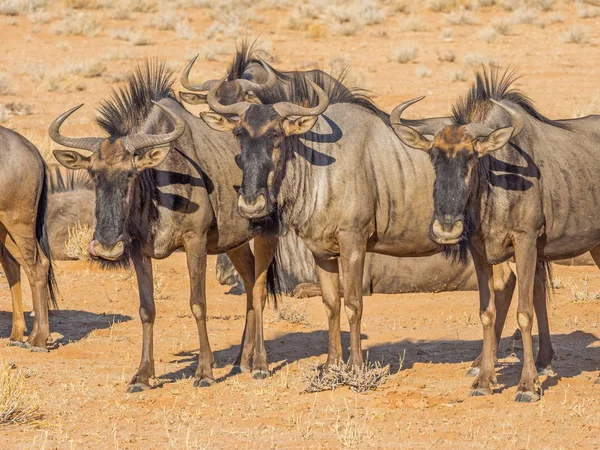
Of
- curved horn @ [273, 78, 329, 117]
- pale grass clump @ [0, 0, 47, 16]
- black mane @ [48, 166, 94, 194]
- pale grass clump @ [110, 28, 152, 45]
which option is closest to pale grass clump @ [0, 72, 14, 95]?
pale grass clump @ [110, 28, 152, 45]

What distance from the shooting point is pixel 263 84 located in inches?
396

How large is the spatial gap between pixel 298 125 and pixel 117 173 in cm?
142

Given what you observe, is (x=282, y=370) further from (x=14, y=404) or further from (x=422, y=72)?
(x=422, y=72)

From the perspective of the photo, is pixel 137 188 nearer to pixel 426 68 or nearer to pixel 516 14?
pixel 426 68

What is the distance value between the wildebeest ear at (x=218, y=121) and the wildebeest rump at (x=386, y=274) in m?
3.69

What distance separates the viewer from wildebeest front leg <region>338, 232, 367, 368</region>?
846 cm

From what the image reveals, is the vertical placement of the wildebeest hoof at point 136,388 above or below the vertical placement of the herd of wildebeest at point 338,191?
below

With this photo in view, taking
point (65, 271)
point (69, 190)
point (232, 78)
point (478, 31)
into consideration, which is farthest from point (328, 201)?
point (478, 31)

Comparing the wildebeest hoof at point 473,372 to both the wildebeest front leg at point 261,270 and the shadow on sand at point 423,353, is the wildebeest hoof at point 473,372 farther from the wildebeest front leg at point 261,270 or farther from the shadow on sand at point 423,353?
the wildebeest front leg at point 261,270

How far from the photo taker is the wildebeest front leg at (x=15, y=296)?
10586mm

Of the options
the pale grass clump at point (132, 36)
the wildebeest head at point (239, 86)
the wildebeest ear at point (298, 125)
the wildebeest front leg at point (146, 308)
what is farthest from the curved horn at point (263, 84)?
the pale grass clump at point (132, 36)

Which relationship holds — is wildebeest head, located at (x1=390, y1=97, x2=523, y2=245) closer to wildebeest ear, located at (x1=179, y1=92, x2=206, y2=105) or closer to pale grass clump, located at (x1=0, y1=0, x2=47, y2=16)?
wildebeest ear, located at (x1=179, y1=92, x2=206, y2=105)

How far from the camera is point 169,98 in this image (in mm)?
9219

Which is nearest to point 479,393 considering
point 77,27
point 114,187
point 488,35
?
point 114,187
